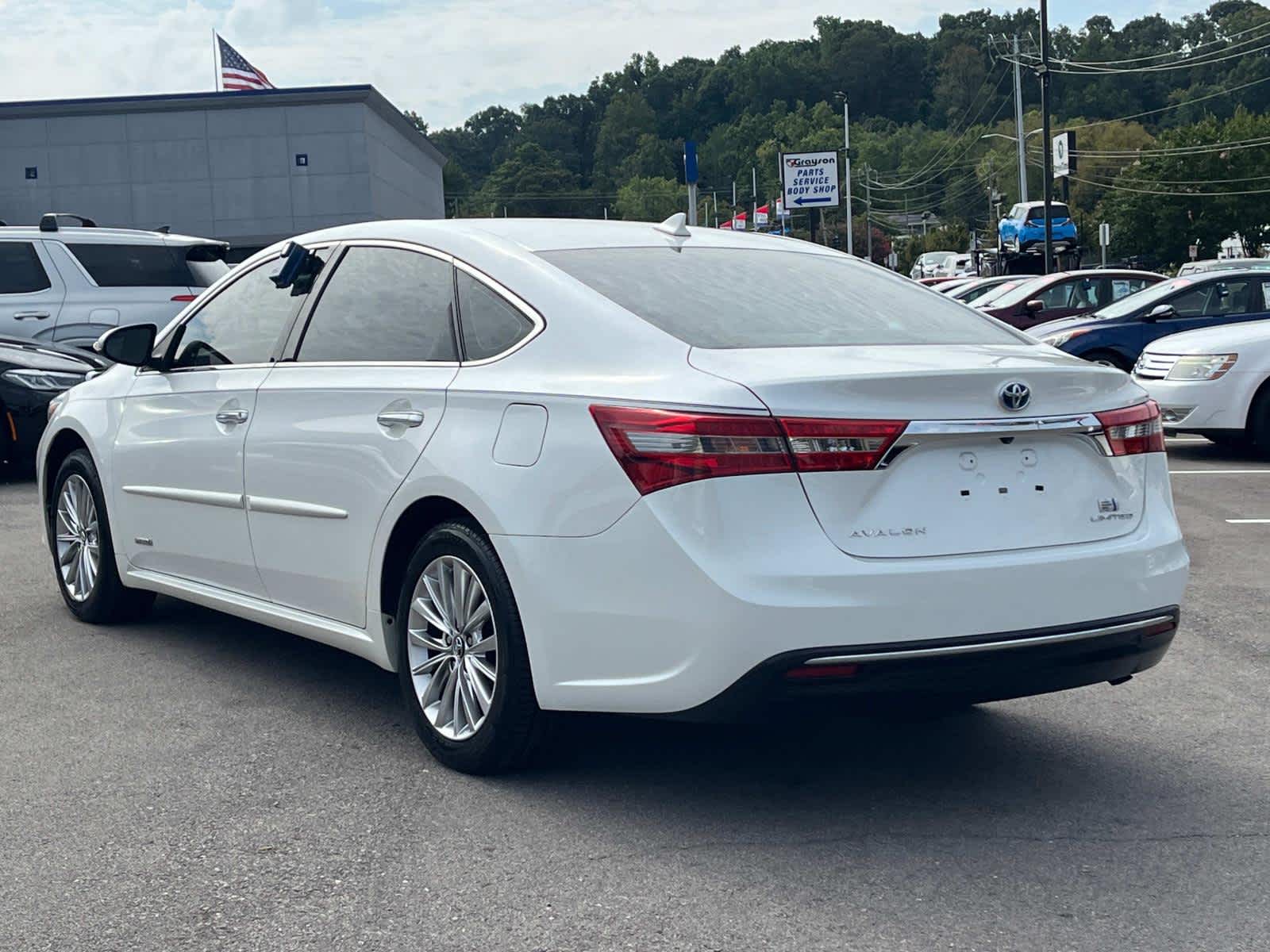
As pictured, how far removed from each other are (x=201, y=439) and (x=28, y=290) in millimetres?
10316

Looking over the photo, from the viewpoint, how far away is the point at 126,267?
15297 mm

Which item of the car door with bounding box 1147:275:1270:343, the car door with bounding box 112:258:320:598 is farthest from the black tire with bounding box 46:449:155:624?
the car door with bounding box 1147:275:1270:343

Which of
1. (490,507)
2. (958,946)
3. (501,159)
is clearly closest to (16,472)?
(490,507)

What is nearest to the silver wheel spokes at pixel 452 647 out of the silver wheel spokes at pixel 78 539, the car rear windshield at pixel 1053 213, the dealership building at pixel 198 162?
the silver wheel spokes at pixel 78 539

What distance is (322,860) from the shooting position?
12.9ft

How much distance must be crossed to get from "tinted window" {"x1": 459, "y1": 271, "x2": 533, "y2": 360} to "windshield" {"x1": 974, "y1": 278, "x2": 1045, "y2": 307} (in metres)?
16.3

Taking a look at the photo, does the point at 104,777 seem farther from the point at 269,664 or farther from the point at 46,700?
the point at 269,664

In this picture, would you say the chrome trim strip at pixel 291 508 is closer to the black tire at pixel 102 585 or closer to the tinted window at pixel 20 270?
the black tire at pixel 102 585

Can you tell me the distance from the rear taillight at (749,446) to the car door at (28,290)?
1244 cm

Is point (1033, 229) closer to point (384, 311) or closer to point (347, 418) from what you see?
point (384, 311)

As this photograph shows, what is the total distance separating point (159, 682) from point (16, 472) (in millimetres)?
8481

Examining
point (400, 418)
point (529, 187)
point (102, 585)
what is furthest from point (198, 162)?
point (529, 187)

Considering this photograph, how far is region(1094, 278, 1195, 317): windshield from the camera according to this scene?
1622 centimetres

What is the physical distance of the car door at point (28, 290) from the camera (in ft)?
49.2
